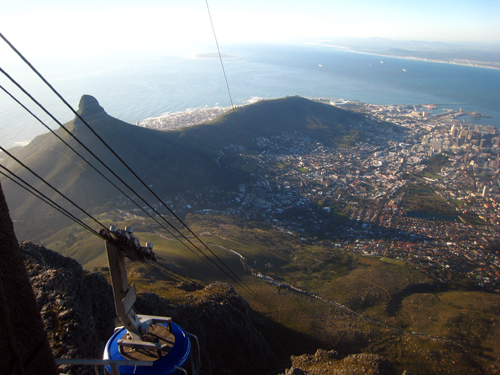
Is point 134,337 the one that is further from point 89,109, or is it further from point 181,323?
point 89,109

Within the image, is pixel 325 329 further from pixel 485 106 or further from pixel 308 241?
pixel 485 106

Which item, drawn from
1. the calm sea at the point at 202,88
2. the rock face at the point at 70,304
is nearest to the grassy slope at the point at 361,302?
the rock face at the point at 70,304

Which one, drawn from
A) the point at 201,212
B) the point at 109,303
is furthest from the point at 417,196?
the point at 109,303

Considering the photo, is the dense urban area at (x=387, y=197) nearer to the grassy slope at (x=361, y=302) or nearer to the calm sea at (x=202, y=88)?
the grassy slope at (x=361, y=302)

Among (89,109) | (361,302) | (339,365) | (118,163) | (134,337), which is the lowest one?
(361,302)

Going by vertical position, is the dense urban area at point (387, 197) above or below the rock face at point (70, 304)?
below

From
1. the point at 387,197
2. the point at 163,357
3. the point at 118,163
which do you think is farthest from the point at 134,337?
the point at 387,197
